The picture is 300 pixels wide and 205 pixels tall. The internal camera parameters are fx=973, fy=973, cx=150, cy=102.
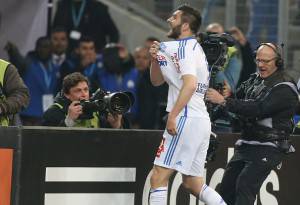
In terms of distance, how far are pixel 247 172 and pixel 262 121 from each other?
0.47 meters

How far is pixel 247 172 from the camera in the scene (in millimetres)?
8500

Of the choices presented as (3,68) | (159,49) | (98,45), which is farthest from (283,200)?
(98,45)

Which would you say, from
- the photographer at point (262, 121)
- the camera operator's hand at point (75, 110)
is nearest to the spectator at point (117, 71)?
the camera operator's hand at point (75, 110)

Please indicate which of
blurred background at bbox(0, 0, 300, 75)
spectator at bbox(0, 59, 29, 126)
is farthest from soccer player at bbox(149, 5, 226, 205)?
blurred background at bbox(0, 0, 300, 75)

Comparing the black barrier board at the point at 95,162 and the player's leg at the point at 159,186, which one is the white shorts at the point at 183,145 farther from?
the black barrier board at the point at 95,162

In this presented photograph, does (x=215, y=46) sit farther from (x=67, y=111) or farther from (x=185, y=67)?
(x=67, y=111)

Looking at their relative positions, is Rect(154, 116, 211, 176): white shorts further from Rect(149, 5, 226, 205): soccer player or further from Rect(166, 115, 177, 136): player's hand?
Rect(166, 115, 177, 136): player's hand

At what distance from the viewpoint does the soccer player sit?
797cm

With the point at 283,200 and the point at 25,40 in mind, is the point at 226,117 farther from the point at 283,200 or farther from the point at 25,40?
the point at 25,40

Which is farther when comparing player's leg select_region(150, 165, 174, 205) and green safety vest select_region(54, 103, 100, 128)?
green safety vest select_region(54, 103, 100, 128)

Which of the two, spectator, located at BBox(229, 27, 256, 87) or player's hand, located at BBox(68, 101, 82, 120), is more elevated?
spectator, located at BBox(229, 27, 256, 87)

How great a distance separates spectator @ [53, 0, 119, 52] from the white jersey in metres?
5.36

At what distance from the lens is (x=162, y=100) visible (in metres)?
13.0

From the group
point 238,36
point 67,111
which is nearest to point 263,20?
point 238,36
